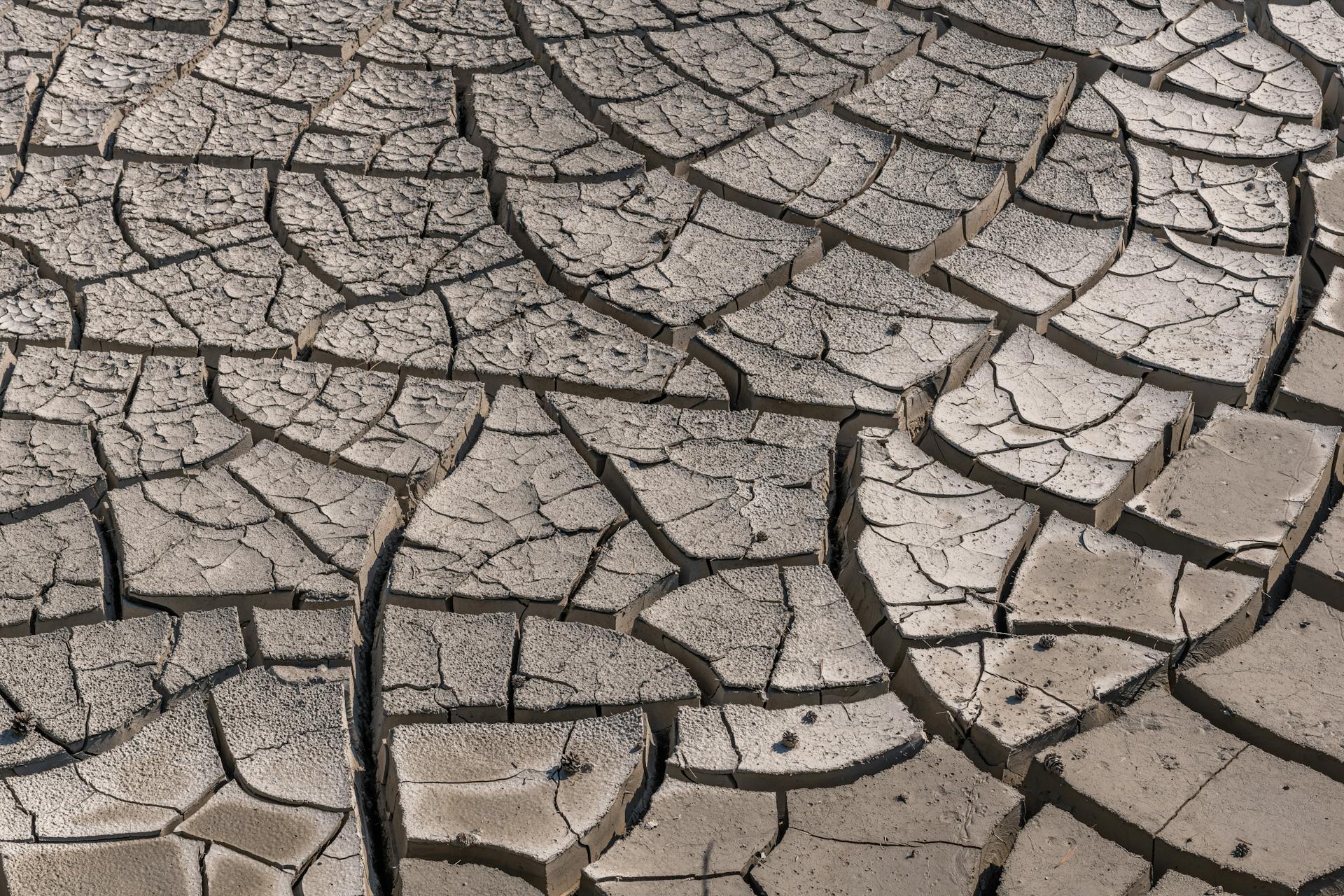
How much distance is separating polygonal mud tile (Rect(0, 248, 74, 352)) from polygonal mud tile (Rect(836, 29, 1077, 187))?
212 centimetres

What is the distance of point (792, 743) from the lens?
213cm

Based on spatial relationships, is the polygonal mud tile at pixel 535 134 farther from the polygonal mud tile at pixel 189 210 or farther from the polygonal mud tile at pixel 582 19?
the polygonal mud tile at pixel 189 210

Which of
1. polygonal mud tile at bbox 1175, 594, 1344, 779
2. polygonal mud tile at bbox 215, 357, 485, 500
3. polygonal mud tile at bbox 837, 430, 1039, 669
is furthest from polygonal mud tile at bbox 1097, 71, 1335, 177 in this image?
polygonal mud tile at bbox 215, 357, 485, 500

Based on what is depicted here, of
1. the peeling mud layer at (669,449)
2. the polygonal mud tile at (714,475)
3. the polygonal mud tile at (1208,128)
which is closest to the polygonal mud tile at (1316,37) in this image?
the peeling mud layer at (669,449)

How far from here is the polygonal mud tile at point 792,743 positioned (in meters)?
2.10

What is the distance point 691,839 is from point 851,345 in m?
1.33

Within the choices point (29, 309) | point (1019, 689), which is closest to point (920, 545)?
point (1019, 689)

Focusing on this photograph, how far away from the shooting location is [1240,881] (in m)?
1.97

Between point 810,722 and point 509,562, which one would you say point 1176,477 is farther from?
point 509,562

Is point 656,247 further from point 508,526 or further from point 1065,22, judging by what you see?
point 1065,22

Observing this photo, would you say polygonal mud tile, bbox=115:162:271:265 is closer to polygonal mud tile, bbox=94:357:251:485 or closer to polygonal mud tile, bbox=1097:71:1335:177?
polygonal mud tile, bbox=94:357:251:485

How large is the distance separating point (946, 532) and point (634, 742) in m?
0.77

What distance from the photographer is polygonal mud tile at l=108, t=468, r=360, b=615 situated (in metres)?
2.37

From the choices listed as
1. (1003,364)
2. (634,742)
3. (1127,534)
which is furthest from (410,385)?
(1127,534)
